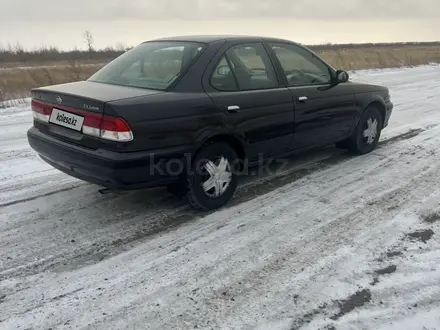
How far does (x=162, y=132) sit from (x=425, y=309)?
236 centimetres

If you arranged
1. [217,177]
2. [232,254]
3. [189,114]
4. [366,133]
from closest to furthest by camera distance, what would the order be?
[232,254], [189,114], [217,177], [366,133]

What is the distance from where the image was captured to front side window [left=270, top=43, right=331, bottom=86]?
16.2ft

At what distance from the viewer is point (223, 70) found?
14.1 ft

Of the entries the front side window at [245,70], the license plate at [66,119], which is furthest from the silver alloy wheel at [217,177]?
the license plate at [66,119]

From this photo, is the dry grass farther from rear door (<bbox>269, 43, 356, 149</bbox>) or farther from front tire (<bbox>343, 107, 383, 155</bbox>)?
front tire (<bbox>343, 107, 383, 155</bbox>)

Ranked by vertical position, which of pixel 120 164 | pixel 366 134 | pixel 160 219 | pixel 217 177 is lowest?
pixel 160 219

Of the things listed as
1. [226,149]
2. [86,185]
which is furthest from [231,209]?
Answer: [86,185]

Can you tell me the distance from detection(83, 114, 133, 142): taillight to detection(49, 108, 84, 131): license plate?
0.67ft

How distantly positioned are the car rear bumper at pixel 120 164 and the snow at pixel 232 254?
48cm

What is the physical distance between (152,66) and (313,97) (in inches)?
76.7

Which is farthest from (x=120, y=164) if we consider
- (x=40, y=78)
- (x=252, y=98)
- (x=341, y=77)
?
(x=40, y=78)

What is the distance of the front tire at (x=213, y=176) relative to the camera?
4.10 m

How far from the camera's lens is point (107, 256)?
3.44 m

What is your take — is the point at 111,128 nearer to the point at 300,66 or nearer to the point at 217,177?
the point at 217,177
